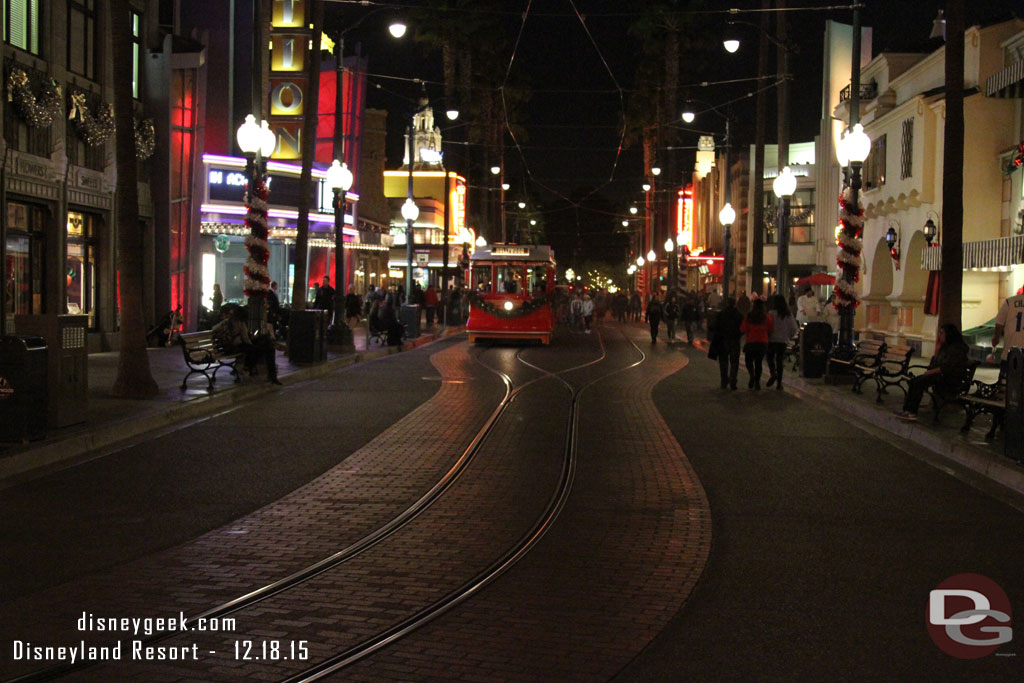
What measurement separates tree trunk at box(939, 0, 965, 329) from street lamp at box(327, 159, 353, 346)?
50.6ft

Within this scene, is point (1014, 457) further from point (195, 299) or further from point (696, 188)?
point (696, 188)

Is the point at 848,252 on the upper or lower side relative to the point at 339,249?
lower

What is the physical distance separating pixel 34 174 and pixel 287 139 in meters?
19.1

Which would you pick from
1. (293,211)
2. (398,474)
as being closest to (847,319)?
(398,474)

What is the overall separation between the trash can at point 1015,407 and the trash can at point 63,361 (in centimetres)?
1061

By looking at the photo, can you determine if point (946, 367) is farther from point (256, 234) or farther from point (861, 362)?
point (256, 234)

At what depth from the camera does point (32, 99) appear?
2147 cm

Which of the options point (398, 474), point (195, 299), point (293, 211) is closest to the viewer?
point (398, 474)

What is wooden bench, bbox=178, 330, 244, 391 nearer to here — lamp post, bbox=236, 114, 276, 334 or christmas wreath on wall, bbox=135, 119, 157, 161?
lamp post, bbox=236, 114, 276, 334

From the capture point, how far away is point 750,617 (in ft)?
21.4

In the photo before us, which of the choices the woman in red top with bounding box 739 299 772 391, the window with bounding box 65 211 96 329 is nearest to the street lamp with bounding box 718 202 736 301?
the woman in red top with bounding box 739 299 772 391

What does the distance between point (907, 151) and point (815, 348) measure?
31.2 feet

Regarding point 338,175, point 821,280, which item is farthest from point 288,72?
point 821,280

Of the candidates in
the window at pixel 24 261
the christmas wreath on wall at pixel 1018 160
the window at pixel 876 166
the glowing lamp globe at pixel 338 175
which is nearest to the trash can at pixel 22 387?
the window at pixel 24 261
